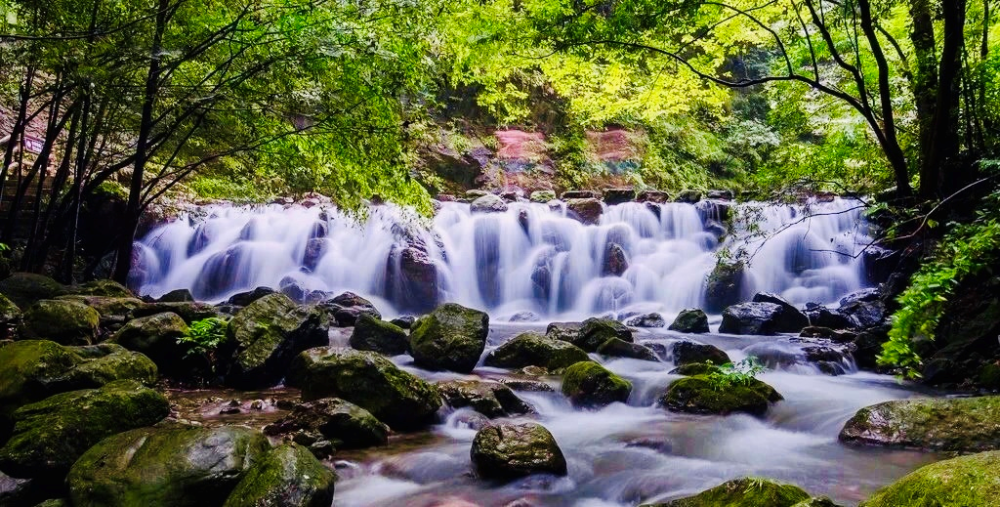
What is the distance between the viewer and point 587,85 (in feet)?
34.9

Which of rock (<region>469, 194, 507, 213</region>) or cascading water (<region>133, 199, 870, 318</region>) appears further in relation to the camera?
rock (<region>469, 194, 507, 213</region>)

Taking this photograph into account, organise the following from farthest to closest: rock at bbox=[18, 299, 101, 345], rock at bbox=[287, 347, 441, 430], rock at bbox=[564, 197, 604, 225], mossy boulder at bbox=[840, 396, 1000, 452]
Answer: rock at bbox=[564, 197, 604, 225] → rock at bbox=[18, 299, 101, 345] → rock at bbox=[287, 347, 441, 430] → mossy boulder at bbox=[840, 396, 1000, 452]

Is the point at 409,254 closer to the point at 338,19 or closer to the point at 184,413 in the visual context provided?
the point at 338,19

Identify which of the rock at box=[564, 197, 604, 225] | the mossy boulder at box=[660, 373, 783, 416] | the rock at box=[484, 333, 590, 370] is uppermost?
the rock at box=[564, 197, 604, 225]

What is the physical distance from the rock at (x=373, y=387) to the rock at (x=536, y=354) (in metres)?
2.64

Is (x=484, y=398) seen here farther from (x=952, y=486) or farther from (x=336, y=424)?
(x=952, y=486)

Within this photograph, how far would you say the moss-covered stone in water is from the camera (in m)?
2.25

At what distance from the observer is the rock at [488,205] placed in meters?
17.4

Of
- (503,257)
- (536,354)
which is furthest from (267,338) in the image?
(503,257)

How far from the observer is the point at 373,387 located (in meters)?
5.53

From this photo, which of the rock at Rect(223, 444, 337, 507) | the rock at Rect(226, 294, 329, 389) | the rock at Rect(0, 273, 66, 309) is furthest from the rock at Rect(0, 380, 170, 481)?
the rock at Rect(0, 273, 66, 309)

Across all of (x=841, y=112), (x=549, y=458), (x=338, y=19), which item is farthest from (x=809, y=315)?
(x=338, y=19)

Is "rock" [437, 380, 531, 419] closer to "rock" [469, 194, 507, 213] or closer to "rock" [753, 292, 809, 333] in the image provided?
"rock" [753, 292, 809, 333]

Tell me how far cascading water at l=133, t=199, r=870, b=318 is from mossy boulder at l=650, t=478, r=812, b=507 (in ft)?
35.7
